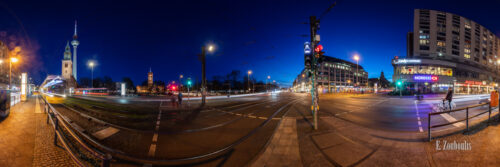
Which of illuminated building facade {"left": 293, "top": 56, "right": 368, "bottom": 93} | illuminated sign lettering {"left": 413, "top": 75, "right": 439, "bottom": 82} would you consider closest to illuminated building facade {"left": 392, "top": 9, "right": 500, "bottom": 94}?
illuminated sign lettering {"left": 413, "top": 75, "right": 439, "bottom": 82}

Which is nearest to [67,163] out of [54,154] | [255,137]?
[54,154]

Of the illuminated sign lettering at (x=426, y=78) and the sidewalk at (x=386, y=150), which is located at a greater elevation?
the illuminated sign lettering at (x=426, y=78)

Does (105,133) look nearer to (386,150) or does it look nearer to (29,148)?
(29,148)

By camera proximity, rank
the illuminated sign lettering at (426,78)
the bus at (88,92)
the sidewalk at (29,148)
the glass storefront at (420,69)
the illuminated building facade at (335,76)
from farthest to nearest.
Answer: the illuminated building facade at (335,76) → the glass storefront at (420,69) → the illuminated sign lettering at (426,78) → the bus at (88,92) → the sidewalk at (29,148)

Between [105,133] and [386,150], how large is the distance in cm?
892


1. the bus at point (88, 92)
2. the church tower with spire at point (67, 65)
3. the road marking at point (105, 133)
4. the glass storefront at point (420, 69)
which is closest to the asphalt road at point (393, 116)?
the road marking at point (105, 133)

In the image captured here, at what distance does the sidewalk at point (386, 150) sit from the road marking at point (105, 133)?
539 centimetres

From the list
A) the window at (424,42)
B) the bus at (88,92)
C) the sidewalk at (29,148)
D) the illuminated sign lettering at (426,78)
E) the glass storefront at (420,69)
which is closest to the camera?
the sidewalk at (29,148)

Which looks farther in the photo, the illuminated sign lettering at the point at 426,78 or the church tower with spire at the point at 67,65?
the church tower with spire at the point at 67,65

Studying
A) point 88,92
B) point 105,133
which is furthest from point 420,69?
point 88,92

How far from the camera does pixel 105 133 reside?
229 inches

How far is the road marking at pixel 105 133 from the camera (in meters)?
5.52

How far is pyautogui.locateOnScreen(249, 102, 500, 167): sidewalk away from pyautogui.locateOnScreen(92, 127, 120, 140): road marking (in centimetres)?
539

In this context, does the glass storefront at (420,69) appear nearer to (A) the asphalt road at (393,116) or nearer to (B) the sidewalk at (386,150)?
(A) the asphalt road at (393,116)
